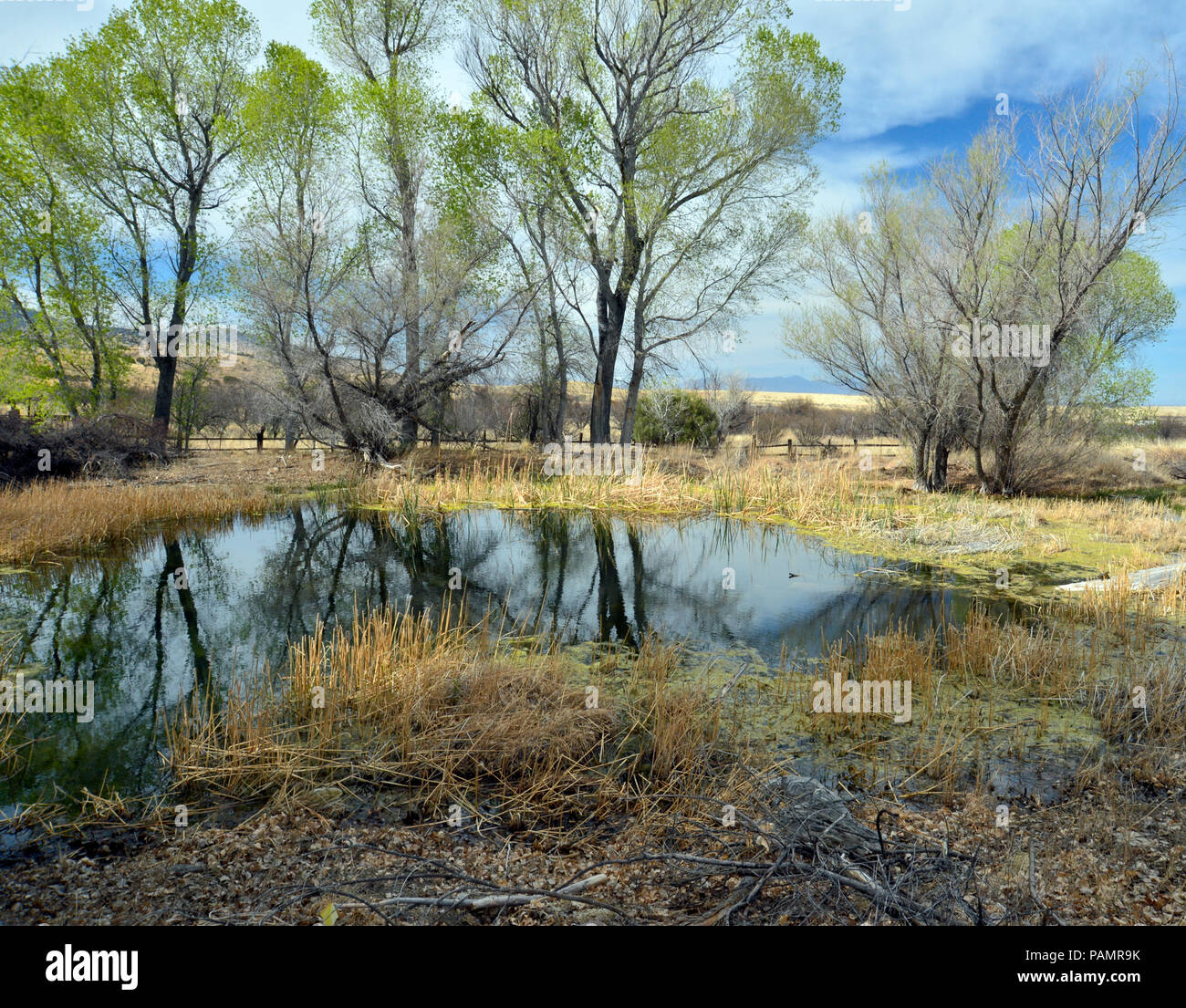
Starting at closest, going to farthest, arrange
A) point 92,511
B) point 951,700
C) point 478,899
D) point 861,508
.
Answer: point 478,899, point 951,700, point 92,511, point 861,508

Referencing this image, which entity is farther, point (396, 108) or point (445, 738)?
point (396, 108)

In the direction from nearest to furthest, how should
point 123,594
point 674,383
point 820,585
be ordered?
1. point 123,594
2. point 820,585
3. point 674,383

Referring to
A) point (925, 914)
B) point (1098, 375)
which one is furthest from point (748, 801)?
point (1098, 375)

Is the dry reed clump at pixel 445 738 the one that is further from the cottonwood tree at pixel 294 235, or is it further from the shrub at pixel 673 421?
the shrub at pixel 673 421

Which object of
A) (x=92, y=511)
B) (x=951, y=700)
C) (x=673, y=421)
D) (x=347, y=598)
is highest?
(x=673, y=421)

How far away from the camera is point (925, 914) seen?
9.29ft

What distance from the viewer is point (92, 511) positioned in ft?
39.1

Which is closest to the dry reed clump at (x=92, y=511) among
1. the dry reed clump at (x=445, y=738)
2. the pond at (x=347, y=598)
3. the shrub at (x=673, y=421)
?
the pond at (x=347, y=598)

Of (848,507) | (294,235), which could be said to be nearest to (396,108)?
(294,235)

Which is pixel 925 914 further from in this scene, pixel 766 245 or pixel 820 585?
pixel 766 245

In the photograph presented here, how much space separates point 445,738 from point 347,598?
4751mm

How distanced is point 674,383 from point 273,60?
49.9 feet

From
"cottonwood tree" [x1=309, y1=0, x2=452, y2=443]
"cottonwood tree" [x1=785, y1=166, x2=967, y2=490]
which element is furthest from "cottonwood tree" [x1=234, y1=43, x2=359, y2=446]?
"cottonwood tree" [x1=785, y1=166, x2=967, y2=490]

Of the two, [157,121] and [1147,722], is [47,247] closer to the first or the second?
[157,121]
